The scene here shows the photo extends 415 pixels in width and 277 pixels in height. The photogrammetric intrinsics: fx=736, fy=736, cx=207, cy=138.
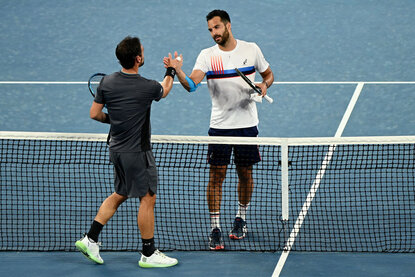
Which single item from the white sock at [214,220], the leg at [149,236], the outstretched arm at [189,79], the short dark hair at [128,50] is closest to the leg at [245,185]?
the white sock at [214,220]

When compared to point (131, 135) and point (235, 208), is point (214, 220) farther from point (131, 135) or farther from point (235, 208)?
point (131, 135)

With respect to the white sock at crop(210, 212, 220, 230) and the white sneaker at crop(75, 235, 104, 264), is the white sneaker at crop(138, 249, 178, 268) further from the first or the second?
the white sock at crop(210, 212, 220, 230)

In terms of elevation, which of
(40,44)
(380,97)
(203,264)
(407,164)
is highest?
(40,44)

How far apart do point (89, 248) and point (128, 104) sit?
1.23 metres

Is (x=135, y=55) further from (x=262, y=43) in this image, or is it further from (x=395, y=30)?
(x=395, y=30)

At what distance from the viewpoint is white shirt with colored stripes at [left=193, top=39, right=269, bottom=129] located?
6555 mm

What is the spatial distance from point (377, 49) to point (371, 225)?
19.3 feet

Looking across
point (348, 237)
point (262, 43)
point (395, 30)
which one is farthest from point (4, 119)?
point (395, 30)

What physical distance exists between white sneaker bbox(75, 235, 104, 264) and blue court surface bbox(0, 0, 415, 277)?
0.26 m

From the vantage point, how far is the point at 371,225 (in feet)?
22.5

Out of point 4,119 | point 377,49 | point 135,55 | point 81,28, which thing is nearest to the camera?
point 135,55

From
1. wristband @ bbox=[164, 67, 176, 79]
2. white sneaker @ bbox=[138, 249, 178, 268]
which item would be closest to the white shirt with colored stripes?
wristband @ bbox=[164, 67, 176, 79]

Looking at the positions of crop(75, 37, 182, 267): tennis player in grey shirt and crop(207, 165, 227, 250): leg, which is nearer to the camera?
crop(75, 37, 182, 267): tennis player in grey shirt

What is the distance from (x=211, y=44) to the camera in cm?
1239
